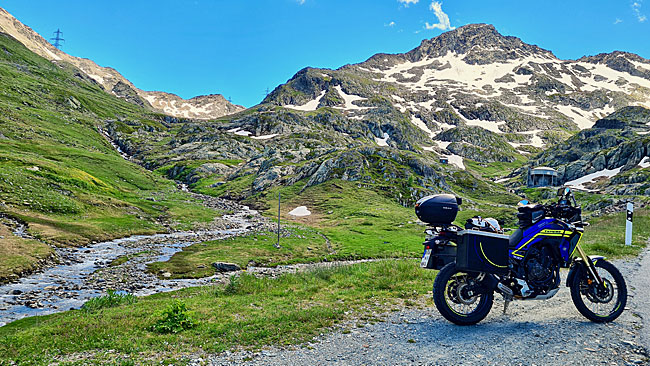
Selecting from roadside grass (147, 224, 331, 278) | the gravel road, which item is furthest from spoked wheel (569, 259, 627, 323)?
roadside grass (147, 224, 331, 278)

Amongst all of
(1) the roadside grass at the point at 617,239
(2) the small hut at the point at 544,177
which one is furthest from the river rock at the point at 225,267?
(2) the small hut at the point at 544,177

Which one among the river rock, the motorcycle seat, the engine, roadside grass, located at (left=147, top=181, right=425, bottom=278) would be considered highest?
the motorcycle seat

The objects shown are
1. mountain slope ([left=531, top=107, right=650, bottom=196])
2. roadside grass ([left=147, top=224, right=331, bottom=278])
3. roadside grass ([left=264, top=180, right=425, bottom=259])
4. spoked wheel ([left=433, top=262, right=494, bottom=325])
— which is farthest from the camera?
mountain slope ([left=531, top=107, right=650, bottom=196])

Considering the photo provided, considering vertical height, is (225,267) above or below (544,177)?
below

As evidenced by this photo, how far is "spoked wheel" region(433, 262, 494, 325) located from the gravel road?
1.03 ft

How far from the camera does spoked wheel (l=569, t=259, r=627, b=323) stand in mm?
9445

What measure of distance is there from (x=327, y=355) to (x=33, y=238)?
154ft

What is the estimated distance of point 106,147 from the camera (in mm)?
A: 184375

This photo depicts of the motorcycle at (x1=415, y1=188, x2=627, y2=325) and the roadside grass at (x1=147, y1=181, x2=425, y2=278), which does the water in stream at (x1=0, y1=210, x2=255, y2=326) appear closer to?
the roadside grass at (x1=147, y1=181, x2=425, y2=278)

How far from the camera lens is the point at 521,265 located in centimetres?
936

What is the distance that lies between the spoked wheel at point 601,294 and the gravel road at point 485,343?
0.95 feet

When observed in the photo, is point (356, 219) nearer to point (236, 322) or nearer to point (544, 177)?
point (236, 322)

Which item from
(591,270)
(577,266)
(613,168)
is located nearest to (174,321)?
→ (577,266)

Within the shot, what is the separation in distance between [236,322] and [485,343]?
23.4 feet
